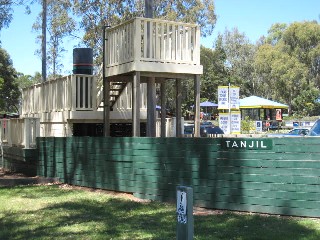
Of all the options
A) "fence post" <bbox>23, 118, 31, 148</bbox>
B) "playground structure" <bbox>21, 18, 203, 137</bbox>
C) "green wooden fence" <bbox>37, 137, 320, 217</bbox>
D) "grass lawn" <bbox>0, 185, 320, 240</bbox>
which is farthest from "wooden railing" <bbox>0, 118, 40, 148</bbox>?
"grass lawn" <bbox>0, 185, 320, 240</bbox>

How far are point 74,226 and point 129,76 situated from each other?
6866 millimetres

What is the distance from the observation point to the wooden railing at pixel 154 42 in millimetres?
12039

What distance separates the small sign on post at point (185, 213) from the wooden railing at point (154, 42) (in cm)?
831

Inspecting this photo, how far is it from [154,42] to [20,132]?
558cm

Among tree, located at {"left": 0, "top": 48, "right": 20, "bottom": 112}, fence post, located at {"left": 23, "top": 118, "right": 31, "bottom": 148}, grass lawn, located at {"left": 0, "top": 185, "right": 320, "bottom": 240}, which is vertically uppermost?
tree, located at {"left": 0, "top": 48, "right": 20, "bottom": 112}

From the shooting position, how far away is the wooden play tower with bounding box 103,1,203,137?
39.0 ft

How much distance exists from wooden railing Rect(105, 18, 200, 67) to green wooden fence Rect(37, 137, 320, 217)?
2.83 m

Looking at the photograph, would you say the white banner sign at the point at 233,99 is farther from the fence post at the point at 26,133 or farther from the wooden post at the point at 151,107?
the fence post at the point at 26,133

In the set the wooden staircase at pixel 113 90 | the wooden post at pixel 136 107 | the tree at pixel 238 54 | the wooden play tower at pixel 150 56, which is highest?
the tree at pixel 238 54

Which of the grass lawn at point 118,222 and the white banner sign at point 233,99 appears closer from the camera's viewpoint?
the grass lawn at point 118,222

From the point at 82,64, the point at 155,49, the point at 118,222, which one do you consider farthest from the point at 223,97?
the point at 118,222

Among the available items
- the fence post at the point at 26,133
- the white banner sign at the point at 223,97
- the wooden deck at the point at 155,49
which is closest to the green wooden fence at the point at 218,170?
the wooden deck at the point at 155,49

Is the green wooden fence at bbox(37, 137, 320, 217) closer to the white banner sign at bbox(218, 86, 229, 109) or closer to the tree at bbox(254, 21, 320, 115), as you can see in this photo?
the white banner sign at bbox(218, 86, 229, 109)

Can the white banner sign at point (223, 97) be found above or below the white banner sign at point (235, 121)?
above
